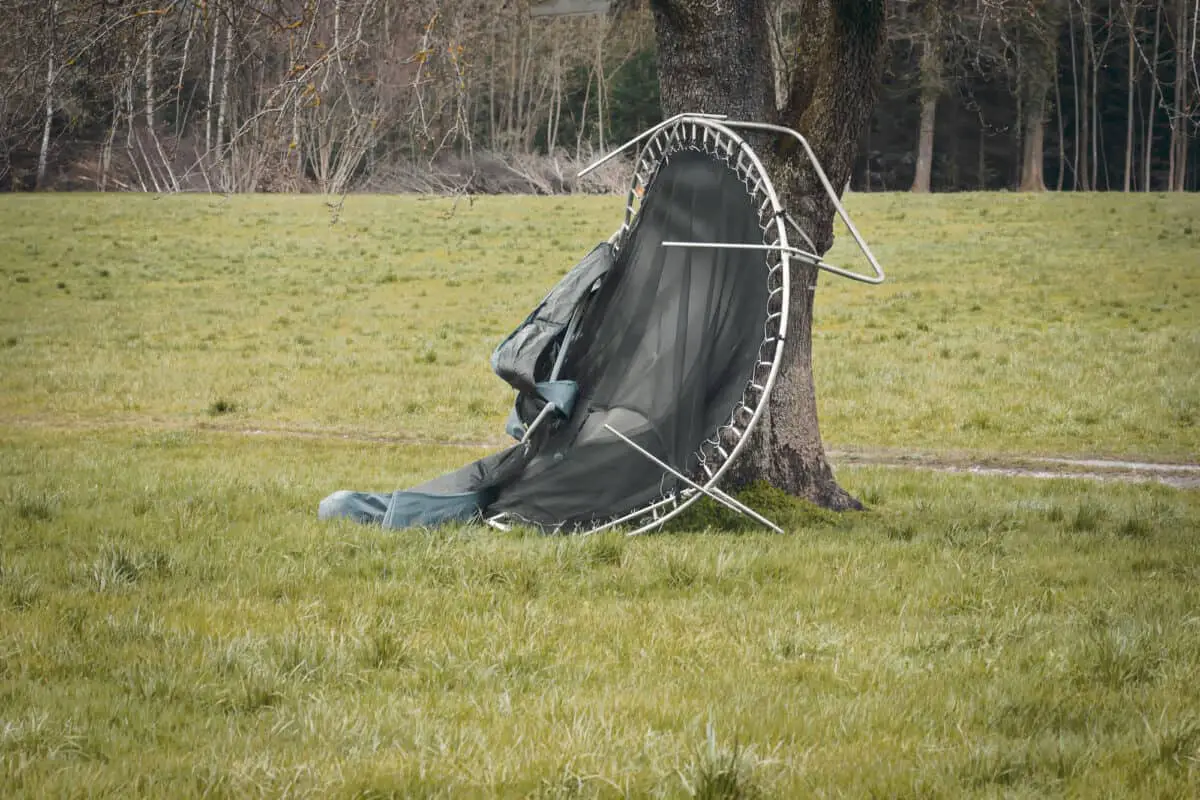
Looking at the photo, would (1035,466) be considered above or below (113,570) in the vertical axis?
below

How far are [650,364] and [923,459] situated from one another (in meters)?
6.20

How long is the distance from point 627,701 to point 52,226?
31.4 meters

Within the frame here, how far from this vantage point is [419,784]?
383 centimetres

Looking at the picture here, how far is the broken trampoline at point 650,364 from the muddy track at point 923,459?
496 centimetres

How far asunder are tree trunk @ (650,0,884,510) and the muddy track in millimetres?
4178

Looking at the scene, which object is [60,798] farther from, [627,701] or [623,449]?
[623,449]

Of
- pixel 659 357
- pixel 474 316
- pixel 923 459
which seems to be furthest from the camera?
pixel 474 316

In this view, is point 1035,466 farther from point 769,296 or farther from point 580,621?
point 580,621

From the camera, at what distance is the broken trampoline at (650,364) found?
26.9ft

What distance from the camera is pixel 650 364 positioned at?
27.7 feet

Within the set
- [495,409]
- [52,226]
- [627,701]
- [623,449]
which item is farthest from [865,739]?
[52,226]

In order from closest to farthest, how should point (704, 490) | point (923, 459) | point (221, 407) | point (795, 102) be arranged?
point (704, 490) → point (795, 102) → point (923, 459) → point (221, 407)

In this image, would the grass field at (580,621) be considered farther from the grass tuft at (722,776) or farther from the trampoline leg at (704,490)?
the trampoline leg at (704,490)

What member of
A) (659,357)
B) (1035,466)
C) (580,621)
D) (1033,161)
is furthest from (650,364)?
(1033,161)
